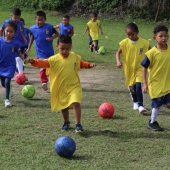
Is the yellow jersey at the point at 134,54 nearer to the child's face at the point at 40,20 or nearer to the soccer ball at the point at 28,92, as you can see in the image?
the soccer ball at the point at 28,92

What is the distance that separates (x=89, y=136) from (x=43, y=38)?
4.23 meters

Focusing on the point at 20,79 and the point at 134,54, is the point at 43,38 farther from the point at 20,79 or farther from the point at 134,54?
the point at 134,54

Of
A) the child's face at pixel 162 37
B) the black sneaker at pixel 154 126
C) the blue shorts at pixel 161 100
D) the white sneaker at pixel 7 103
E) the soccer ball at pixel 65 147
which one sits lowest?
the black sneaker at pixel 154 126

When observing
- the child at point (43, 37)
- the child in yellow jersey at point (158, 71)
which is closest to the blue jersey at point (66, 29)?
the child at point (43, 37)

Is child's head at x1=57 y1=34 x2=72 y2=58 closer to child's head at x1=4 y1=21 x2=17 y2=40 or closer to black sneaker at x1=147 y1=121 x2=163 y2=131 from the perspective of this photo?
black sneaker at x1=147 y1=121 x2=163 y2=131

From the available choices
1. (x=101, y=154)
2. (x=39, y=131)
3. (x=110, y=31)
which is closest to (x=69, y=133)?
(x=39, y=131)

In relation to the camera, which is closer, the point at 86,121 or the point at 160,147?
the point at 160,147

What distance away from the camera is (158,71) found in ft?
21.4

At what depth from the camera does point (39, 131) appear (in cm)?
636

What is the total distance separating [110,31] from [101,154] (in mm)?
19439

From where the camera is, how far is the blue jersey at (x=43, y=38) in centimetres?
981

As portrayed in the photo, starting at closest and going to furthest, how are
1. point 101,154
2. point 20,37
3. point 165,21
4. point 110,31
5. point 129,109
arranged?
point 101,154 < point 129,109 < point 20,37 < point 110,31 < point 165,21

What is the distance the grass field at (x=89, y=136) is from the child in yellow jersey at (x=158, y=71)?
443 mm

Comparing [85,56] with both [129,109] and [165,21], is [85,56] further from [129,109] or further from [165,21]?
[165,21]
